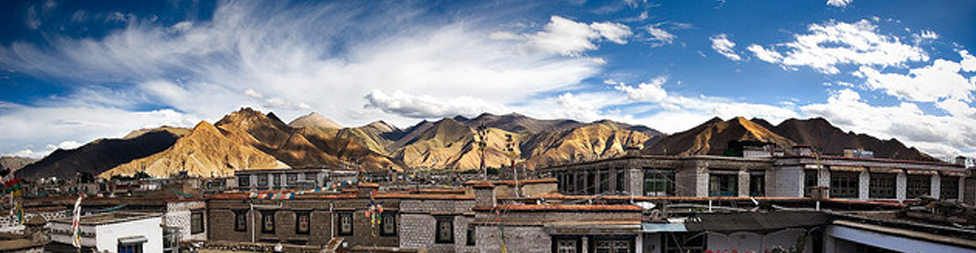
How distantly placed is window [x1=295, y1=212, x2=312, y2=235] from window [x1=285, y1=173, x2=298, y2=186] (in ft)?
120

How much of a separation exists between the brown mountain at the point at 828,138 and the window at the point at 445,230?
5518 inches

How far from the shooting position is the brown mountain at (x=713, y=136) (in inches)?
5787

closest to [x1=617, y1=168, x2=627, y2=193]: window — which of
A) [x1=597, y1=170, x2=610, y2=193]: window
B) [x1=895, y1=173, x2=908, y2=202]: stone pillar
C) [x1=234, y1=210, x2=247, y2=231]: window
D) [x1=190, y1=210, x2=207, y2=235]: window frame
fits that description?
[x1=597, y1=170, x2=610, y2=193]: window

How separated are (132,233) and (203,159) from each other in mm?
138855

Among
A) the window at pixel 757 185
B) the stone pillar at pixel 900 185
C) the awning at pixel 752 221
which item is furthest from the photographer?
the window at pixel 757 185

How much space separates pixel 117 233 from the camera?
23.5 metres

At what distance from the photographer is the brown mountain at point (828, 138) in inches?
5714

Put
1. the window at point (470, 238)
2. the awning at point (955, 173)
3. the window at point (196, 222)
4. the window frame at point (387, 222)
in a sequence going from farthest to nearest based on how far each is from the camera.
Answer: the awning at point (955, 173)
the window at point (196, 222)
the window frame at point (387, 222)
the window at point (470, 238)

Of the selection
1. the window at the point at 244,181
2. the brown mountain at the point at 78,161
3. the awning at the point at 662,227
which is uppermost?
the awning at the point at 662,227

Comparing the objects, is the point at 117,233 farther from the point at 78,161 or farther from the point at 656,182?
the point at 78,161

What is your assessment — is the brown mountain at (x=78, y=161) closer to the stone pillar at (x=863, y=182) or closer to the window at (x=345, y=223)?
the window at (x=345, y=223)

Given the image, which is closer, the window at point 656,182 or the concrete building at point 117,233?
the concrete building at point 117,233

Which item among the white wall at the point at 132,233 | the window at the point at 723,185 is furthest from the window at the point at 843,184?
the white wall at the point at 132,233

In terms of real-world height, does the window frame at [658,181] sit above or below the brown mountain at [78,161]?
above
